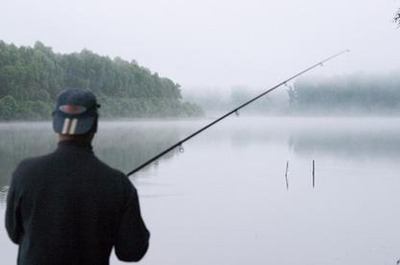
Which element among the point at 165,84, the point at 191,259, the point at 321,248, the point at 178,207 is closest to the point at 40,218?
the point at 191,259

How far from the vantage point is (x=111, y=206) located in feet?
8.73

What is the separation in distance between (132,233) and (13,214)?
0.46m

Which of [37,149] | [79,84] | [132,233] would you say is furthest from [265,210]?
[79,84]

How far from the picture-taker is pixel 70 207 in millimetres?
2633

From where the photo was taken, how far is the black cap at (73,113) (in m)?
2.69

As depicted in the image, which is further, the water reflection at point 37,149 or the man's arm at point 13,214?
the water reflection at point 37,149

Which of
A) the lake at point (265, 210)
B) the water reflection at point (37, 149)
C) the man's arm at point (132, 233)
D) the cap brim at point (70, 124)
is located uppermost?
the cap brim at point (70, 124)

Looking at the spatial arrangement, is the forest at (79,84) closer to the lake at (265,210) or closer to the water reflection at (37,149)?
the water reflection at (37,149)

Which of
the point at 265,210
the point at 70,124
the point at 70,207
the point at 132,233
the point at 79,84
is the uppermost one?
the point at 70,124

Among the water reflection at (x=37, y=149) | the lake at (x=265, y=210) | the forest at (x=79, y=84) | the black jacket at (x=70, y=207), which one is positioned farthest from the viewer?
the forest at (x=79, y=84)

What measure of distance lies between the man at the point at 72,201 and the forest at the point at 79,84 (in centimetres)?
10063

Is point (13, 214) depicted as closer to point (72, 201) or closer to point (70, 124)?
point (72, 201)

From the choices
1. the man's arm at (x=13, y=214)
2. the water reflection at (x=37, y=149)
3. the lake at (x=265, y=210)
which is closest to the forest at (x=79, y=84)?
the water reflection at (x=37, y=149)

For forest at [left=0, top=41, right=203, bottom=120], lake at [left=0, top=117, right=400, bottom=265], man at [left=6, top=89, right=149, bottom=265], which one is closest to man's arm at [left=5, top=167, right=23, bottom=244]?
man at [left=6, top=89, right=149, bottom=265]
